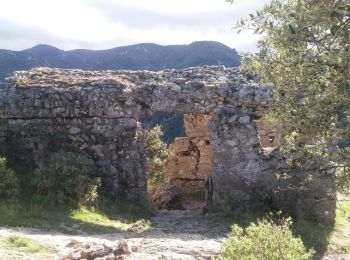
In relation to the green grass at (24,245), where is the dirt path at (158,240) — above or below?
below

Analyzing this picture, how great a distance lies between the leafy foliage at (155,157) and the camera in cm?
1842

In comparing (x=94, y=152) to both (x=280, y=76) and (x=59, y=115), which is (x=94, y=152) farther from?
(x=280, y=76)

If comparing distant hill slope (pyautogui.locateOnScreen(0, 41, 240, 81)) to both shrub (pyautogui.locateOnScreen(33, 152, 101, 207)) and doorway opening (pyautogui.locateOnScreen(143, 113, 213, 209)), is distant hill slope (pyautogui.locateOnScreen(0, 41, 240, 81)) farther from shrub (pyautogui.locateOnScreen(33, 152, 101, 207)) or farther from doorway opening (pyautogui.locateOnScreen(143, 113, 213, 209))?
shrub (pyautogui.locateOnScreen(33, 152, 101, 207))

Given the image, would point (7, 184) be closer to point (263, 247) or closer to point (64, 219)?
point (64, 219)

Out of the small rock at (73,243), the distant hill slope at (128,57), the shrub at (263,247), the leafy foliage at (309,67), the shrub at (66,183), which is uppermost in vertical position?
the distant hill slope at (128,57)

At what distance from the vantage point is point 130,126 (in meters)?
13.4

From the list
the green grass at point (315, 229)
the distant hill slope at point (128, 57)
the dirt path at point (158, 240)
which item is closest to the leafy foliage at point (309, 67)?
the dirt path at point (158, 240)

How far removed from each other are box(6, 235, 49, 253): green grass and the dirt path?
16 cm

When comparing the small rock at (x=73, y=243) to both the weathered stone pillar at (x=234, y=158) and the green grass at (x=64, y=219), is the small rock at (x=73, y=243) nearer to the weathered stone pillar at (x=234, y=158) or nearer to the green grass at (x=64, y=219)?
the green grass at (x=64, y=219)

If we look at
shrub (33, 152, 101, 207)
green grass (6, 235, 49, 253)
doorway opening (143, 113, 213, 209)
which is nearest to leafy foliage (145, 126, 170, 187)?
doorway opening (143, 113, 213, 209)

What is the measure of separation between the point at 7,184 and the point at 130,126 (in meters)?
3.63

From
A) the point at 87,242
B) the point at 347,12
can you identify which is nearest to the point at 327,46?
the point at 347,12

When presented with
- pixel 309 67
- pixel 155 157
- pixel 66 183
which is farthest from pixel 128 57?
pixel 309 67

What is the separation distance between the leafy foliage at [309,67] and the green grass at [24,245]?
4.55m
